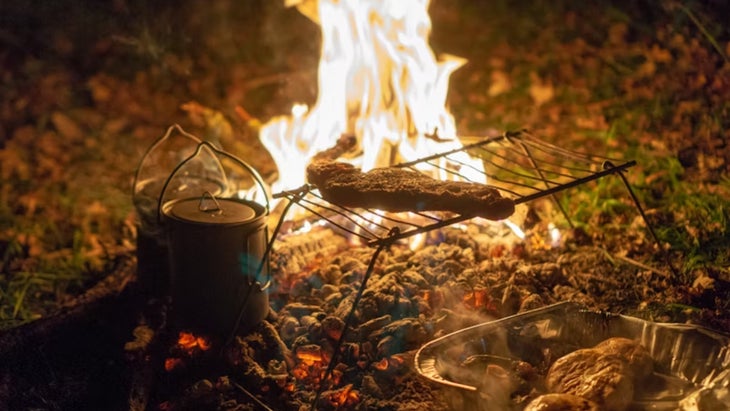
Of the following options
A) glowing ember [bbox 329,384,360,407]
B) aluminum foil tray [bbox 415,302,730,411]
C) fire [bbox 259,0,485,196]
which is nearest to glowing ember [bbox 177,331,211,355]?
glowing ember [bbox 329,384,360,407]

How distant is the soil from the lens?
13.8ft

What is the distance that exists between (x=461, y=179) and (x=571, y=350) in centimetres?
187

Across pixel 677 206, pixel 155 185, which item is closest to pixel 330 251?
pixel 155 185

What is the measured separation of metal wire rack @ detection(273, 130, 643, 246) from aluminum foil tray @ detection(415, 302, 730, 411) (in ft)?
2.01

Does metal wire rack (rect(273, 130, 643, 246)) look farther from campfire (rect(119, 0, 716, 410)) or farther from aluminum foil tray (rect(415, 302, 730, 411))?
aluminum foil tray (rect(415, 302, 730, 411))

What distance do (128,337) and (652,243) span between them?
137 inches

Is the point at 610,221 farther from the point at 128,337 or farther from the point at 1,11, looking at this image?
the point at 1,11

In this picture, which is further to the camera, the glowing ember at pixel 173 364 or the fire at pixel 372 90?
the fire at pixel 372 90

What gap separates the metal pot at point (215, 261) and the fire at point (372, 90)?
1517 millimetres

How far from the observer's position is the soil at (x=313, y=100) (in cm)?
420

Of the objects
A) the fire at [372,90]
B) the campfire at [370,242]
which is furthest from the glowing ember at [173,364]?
the fire at [372,90]

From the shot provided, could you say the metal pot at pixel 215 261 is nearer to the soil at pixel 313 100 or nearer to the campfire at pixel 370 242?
the campfire at pixel 370 242

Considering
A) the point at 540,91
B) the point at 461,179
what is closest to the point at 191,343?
the point at 461,179

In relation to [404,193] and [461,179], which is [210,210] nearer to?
[404,193]
